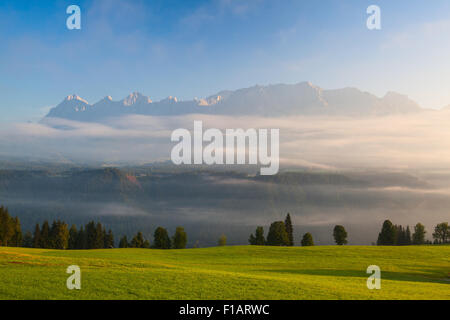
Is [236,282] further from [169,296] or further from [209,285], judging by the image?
[169,296]

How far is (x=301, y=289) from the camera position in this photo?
934 inches

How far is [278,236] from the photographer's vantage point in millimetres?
95938

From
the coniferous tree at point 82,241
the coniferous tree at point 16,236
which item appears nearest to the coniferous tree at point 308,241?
the coniferous tree at point 82,241

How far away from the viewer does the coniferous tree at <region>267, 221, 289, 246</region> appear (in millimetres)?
95875

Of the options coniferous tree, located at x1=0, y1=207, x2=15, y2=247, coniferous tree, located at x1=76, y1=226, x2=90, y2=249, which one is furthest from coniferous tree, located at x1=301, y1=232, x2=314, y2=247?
coniferous tree, located at x1=0, y1=207, x2=15, y2=247

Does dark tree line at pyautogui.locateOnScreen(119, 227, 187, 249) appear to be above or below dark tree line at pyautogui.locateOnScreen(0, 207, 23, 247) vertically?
below

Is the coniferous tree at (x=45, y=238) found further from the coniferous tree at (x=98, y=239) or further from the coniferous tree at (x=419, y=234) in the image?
the coniferous tree at (x=419, y=234)

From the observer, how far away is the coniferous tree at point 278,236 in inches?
3775

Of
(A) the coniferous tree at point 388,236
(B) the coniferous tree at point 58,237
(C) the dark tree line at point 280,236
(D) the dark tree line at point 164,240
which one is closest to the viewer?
(B) the coniferous tree at point 58,237

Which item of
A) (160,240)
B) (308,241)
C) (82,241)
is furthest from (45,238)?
(308,241)

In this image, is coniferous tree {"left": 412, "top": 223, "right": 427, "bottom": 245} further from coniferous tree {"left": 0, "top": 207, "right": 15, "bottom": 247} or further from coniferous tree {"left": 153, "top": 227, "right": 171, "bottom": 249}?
coniferous tree {"left": 0, "top": 207, "right": 15, "bottom": 247}

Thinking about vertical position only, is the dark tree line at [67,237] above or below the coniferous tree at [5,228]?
below

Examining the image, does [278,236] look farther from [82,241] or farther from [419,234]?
[82,241]
